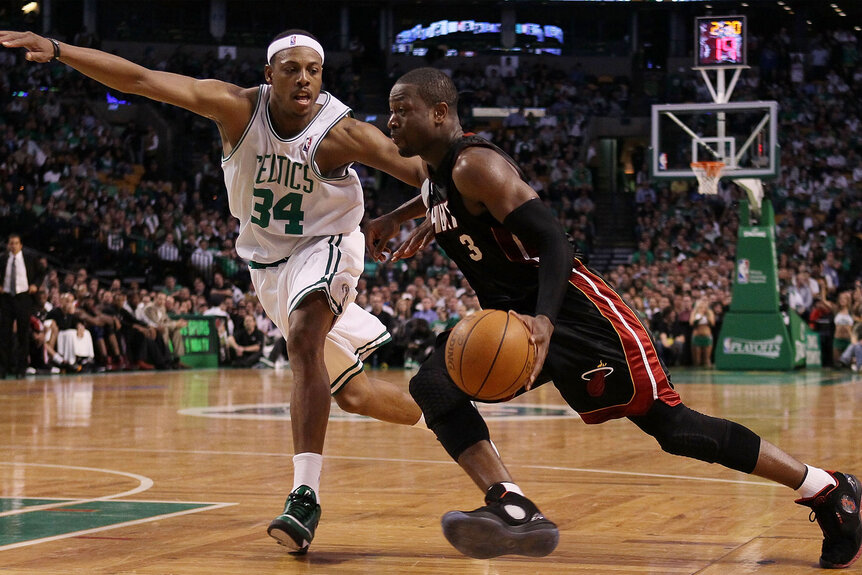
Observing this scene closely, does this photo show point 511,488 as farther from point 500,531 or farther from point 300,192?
point 300,192

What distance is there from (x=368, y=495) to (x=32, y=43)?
2.47 metres

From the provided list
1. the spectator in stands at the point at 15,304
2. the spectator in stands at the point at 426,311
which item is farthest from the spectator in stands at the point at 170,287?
the spectator in stands at the point at 15,304

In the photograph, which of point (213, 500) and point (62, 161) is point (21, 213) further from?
point (213, 500)

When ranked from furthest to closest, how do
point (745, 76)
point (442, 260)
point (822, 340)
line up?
point (745, 76) < point (442, 260) < point (822, 340)

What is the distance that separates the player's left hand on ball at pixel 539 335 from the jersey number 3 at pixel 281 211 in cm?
169

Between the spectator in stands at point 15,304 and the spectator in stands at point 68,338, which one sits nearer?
the spectator in stands at point 15,304

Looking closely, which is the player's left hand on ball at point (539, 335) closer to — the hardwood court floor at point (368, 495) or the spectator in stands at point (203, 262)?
the hardwood court floor at point (368, 495)

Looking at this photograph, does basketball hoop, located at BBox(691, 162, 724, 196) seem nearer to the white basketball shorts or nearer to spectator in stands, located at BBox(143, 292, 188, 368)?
spectator in stands, located at BBox(143, 292, 188, 368)

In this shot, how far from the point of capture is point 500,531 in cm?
345

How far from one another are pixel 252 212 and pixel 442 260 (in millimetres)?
18984

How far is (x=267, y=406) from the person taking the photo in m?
11.0

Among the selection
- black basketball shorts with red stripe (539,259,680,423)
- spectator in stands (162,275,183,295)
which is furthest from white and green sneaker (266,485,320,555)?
spectator in stands (162,275,183,295)

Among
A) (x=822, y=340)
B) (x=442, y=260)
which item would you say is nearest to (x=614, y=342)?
(x=822, y=340)

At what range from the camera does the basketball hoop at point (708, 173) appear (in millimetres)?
17750
